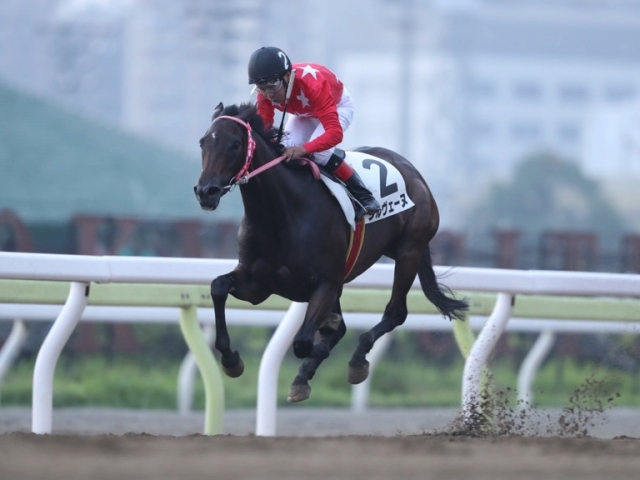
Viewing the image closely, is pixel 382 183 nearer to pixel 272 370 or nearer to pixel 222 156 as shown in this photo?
pixel 272 370

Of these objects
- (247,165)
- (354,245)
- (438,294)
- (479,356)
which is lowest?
(479,356)

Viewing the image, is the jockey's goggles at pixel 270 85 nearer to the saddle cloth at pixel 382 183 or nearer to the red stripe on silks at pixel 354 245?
→ the saddle cloth at pixel 382 183

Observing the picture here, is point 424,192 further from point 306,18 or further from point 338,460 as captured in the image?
point 306,18

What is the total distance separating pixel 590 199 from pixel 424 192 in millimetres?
42528

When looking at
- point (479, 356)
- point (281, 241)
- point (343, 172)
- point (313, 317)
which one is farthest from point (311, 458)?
point (479, 356)

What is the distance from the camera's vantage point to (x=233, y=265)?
217 inches

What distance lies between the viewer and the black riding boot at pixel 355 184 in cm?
537

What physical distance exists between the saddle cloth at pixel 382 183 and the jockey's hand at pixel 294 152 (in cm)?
29

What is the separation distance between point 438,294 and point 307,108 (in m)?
1.21

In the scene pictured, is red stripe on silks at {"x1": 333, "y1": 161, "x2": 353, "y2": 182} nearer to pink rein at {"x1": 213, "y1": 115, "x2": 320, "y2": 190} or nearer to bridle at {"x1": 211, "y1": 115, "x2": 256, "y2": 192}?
pink rein at {"x1": 213, "y1": 115, "x2": 320, "y2": 190}

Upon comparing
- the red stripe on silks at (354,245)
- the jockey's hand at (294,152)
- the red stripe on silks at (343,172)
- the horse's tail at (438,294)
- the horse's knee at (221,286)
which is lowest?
the horse's tail at (438,294)

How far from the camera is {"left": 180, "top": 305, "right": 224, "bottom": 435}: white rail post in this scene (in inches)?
218

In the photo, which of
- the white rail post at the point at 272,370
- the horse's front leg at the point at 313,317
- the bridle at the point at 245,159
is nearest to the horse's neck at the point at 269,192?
the bridle at the point at 245,159

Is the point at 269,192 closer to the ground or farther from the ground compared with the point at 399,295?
farther from the ground
